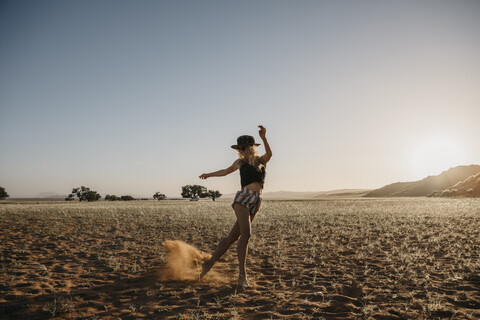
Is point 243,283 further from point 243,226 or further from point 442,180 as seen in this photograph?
point 442,180

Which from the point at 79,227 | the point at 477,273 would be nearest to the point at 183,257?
the point at 477,273

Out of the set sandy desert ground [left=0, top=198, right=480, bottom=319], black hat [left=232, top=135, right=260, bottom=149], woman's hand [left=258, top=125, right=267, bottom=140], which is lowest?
sandy desert ground [left=0, top=198, right=480, bottom=319]

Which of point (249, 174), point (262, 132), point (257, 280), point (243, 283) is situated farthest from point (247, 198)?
point (257, 280)

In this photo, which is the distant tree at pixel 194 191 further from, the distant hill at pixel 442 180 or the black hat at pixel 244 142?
the black hat at pixel 244 142

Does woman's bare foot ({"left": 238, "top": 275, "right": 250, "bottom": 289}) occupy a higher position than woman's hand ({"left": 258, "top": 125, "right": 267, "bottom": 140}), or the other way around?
woman's hand ({"left": 258, "top": 125, "right": 267, "bottom": 140})

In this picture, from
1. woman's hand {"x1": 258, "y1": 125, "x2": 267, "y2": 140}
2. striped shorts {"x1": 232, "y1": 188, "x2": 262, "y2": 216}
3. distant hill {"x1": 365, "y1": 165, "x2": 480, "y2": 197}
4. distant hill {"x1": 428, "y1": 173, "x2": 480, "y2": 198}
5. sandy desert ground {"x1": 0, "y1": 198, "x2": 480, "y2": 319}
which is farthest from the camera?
distant hill {"x1": 365, "y1": 165, "x2": 480, "y2": 197}

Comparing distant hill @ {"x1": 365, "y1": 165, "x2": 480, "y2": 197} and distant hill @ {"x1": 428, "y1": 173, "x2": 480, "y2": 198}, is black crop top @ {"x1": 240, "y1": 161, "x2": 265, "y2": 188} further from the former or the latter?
distant hill @ {"x1": 365, "y1": 165, "x2": 480, "y2": 197}

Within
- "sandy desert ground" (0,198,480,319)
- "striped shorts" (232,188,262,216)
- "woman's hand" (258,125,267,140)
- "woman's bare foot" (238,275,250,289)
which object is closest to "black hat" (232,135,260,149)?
"woman's hand" (258,125,267,140)

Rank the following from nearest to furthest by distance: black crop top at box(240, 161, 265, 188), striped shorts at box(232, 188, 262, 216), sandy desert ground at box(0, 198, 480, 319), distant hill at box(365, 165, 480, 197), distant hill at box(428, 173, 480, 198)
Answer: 1. sandy desert ground at box(0, 198, 480, 319)
2. striped shorts at box(232, 188, 262, 216)
3. black crop top at box(240, 161, 265, 188)
4. distant hill at box(428, 173, 480, 198)
5. distant hill at box(365, 165, 480, 197)

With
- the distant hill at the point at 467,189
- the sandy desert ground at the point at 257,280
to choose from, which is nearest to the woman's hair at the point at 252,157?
the sandy desert ground at the point at 257,280

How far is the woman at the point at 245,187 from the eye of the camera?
4.79 meters

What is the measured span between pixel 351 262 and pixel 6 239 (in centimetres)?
1064

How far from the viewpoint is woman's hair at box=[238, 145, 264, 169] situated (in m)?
4.90

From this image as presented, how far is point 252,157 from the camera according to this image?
4.90 metres
